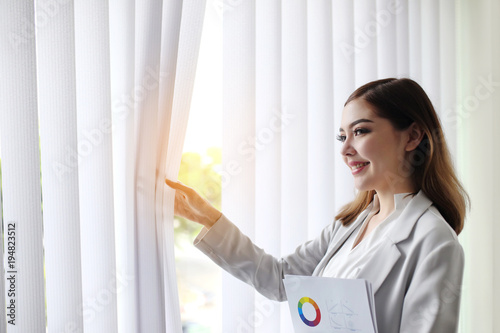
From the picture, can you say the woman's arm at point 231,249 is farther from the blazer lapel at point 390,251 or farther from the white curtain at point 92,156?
the blazer lapel at point 390,251

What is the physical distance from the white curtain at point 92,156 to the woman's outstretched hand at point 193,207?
0.09 meters

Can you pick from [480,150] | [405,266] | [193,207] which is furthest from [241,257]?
[480,150]

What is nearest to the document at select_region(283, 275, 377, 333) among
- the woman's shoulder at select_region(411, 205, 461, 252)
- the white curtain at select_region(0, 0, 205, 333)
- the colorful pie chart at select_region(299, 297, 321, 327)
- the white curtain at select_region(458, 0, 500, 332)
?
the colorful pie chart at select_region(299, 297, 321, 327)

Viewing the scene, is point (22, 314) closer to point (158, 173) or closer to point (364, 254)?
point (158, 173)

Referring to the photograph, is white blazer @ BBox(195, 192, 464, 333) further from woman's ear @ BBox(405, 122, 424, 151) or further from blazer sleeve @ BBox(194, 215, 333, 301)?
woman's ear @ BBox(405, 122, 424, 151)

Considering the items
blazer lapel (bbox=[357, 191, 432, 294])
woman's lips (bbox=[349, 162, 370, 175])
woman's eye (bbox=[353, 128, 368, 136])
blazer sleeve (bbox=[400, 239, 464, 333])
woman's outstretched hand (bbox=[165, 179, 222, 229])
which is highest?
woman's eye (bbox=[353, 128, 368, 136])

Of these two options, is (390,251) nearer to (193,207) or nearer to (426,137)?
(426,137)

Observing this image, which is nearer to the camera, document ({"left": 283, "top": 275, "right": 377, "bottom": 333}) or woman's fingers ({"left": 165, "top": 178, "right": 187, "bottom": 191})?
document ({"left": 283, "top": 275, "right": 377, "bottom": 333})

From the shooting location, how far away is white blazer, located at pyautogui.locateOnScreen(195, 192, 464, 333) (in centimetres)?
96

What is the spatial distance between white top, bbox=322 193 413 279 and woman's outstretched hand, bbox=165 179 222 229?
32cm

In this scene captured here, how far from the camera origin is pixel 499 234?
1.65m

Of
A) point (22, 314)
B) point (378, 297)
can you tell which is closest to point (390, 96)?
point (378, 297)

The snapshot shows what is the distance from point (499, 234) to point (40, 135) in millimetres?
1479

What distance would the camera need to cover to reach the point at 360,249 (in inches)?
44.6
